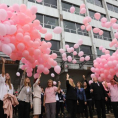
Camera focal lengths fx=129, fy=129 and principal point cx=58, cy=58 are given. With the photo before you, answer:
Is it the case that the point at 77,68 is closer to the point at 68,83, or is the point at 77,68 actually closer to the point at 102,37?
the point at 102,37

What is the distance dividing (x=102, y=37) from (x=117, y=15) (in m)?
5.64

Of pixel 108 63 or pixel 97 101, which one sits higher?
pixel 108 63

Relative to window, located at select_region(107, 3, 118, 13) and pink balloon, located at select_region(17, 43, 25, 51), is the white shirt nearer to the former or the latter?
pink balloon, located at select_region(17, 43, 25, 51)

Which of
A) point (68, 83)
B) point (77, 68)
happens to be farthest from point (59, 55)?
point (68, 83)

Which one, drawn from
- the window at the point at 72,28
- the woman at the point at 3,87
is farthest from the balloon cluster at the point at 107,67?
the window at the point at 72,28

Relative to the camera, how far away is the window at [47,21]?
516 inches

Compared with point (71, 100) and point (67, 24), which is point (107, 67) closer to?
point (71, 100)

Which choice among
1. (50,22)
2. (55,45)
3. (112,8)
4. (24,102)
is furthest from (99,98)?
(112,8)

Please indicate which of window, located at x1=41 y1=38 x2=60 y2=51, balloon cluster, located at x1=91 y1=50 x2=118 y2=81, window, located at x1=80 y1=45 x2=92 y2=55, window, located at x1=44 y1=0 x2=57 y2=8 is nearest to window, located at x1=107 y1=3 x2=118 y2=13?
window, located at x1=80 y1=45 x2=92 y2=55

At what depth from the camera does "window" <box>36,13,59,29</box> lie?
1311cm

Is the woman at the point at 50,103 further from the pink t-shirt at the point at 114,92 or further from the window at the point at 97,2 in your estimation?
the window at the point at 97,2

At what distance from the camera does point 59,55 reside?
12.6m

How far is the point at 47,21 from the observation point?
13477 millimetres

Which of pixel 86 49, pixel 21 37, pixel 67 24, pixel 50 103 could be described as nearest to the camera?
pixel 21 37
